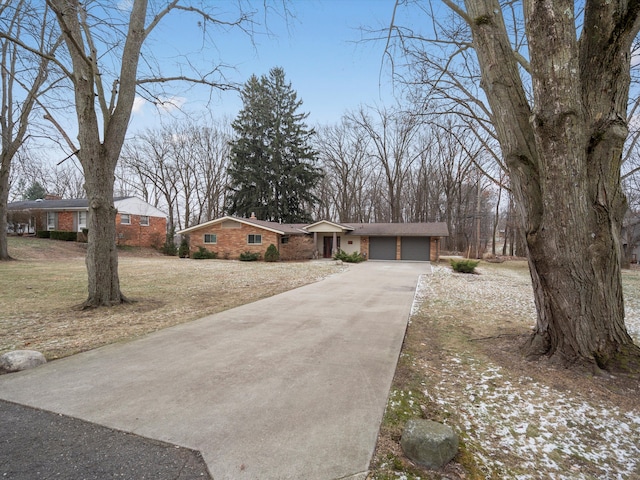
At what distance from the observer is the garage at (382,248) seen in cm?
2325

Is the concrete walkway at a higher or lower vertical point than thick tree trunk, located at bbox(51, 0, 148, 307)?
lower

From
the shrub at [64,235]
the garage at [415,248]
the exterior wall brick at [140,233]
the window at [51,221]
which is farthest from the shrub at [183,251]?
the garage at [415,248]

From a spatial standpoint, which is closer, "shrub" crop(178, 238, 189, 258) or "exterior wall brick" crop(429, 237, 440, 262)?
"exterior wall brick" crop(429, 237, 440, 262)

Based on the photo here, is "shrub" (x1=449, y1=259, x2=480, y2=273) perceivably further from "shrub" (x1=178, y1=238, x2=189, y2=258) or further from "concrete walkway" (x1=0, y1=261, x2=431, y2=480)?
"shrub" (x1=178, y1=238, x2=189, y2=258)

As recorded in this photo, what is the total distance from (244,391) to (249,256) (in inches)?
736

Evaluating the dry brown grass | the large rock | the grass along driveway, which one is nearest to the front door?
the dry brown grass

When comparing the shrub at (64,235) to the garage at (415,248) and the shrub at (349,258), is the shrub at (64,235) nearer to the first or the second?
the shrub at (349,258)

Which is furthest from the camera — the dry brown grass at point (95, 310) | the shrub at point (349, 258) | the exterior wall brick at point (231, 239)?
the exterior wall brick at point (231, 239)

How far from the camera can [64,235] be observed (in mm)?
23438

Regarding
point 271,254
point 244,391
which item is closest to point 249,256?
point 271,254

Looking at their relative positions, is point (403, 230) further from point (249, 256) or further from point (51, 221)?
point (51, 221)

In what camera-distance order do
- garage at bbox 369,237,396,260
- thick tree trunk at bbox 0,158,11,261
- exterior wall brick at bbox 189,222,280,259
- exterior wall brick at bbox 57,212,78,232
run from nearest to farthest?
1. thick tree trunk at bbox 0,158,11,261
2. exterior wall brick at bbox 189,222,280,259
3. garage at bbox 369,237,396,260
4. exterior wall brick at bbox 57,212,78,232

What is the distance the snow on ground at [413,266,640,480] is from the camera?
6.87ft

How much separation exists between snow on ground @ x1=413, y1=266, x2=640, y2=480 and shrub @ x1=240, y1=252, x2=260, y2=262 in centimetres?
1837
